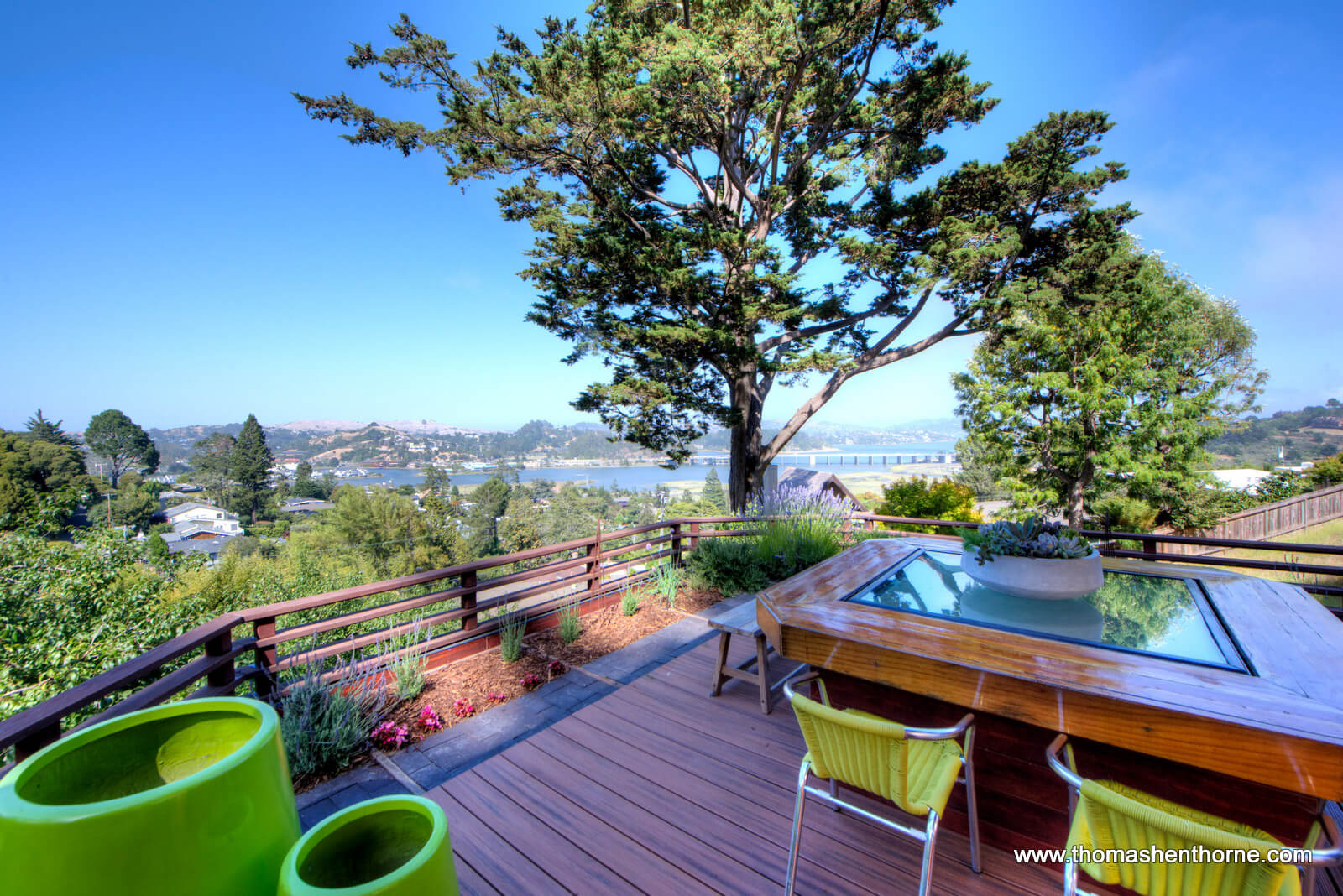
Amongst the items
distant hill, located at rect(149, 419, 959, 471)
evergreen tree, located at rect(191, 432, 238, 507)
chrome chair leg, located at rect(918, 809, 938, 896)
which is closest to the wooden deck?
chrome chair leg, located at rect(918, 809, 938, 896)

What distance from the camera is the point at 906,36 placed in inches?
304

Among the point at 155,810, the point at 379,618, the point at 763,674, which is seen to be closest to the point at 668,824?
the point at 763,674

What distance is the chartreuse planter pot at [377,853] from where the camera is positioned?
0.49 meters

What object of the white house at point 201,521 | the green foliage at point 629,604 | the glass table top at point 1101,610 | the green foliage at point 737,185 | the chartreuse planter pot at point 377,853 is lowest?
the white house at point 201,521

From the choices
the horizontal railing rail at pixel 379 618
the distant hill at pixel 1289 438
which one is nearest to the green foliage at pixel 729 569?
the horizontal railing rail at pixel 379 618

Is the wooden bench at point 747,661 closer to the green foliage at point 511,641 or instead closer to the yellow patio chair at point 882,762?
the yellow patio chair at point 882,762

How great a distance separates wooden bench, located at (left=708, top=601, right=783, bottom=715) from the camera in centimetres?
279

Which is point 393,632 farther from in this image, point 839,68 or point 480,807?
point 839,68

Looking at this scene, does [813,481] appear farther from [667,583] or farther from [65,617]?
[65,617]

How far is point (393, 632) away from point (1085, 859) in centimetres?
340

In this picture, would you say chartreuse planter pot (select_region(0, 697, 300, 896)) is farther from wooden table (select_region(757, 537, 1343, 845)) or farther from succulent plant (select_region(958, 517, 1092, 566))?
succulent plant (select_region(958, 517, 1092, 566))

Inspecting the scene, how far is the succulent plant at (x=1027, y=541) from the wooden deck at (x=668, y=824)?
1.09m

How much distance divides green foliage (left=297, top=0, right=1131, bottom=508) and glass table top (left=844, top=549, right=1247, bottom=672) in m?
6.71

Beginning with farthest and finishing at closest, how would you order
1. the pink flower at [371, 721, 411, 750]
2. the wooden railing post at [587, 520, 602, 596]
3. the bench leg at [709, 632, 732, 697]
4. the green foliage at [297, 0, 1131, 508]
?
the green foliage at [297, 0, 1131, 508] < the wooden railing post at [587, 520, 602, 596] < the bench leg at [709, 632, 732, 697] < the pink flower at [371, 721, 411, 750]
